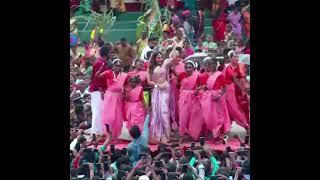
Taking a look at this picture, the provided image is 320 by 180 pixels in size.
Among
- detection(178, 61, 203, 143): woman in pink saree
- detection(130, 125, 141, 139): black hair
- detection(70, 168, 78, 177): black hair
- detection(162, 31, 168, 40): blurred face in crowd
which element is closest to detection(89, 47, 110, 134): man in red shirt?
detection(130, 125, 141, 139): black hair

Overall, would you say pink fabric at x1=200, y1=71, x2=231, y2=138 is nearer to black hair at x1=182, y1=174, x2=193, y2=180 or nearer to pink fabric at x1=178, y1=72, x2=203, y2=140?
pink fabric at x1=178, y1=72, x2=203, y2=140

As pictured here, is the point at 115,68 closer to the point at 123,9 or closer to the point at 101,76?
the point at 101,76

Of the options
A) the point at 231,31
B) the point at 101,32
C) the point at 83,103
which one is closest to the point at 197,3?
the point at 231,31

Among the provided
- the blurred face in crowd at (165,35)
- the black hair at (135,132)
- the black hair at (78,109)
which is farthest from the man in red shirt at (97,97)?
the blurred face in crowd at (165,35)

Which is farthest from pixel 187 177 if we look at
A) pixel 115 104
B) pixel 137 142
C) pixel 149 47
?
pixel 149 47

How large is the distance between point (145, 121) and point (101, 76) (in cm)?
71

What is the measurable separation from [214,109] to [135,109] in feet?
2.89

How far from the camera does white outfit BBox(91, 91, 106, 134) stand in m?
7.81

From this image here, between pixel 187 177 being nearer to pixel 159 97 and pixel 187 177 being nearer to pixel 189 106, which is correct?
pixel 189 106

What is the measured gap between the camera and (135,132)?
305 inches

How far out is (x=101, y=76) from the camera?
25.6 ft

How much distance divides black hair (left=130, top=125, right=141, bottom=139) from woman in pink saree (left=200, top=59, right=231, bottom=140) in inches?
29.5

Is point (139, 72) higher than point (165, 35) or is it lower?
lower

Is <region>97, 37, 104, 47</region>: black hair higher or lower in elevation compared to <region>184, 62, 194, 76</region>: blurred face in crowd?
higher
